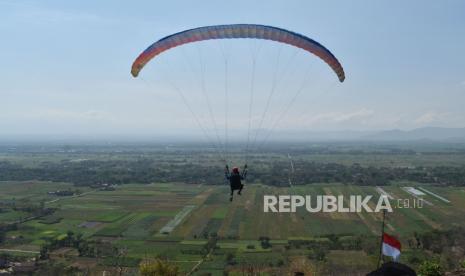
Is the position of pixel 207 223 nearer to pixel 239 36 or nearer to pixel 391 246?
→ pixel 391 246

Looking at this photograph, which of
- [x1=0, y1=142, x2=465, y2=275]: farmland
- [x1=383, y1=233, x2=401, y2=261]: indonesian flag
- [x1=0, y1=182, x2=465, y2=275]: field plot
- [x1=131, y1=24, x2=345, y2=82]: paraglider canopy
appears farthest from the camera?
[x1=0, y1=182, x2=465, y2=275]: field plot

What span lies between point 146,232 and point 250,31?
31151 mm

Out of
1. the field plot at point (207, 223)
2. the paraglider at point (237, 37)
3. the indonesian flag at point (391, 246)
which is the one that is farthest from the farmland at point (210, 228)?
the paraglider at point (237, 37)

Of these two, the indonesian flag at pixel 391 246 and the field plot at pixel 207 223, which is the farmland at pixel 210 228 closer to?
the field plot at pixel 207 223

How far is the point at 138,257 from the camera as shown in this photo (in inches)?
1253

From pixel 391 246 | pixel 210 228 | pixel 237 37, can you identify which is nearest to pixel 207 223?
pixel 210 228

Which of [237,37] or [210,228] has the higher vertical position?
[237,37]

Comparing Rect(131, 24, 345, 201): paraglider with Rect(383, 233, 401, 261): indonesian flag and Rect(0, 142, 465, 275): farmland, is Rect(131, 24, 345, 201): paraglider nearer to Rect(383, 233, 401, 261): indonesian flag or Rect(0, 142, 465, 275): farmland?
Rect(383, 233, 401, 261): indonesian flag

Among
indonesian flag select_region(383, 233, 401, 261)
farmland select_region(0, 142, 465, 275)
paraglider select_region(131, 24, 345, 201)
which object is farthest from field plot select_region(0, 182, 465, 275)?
paraglider select_region(131, 24, 345, 201)

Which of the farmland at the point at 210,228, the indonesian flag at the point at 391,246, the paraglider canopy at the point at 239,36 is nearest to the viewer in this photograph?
the paraglider canopy at the point at 239,36

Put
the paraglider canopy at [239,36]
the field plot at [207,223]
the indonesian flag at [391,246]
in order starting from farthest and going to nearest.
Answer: the field plot at [207,223], the indonesian flag at [391,246], the paraglider canopy at [239,36]

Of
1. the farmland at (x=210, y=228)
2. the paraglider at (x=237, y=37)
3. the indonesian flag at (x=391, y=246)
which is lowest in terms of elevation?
the farmland at (x=210, y=228)

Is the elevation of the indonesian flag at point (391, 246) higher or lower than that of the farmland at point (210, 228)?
higher

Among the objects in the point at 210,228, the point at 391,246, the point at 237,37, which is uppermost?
the point at 237,37
